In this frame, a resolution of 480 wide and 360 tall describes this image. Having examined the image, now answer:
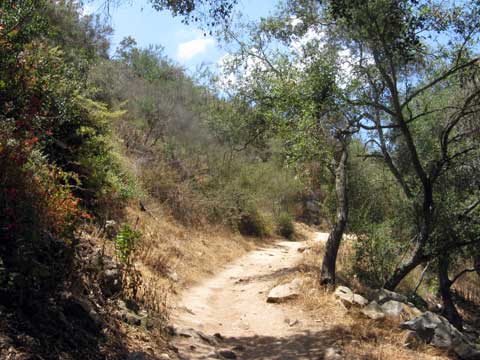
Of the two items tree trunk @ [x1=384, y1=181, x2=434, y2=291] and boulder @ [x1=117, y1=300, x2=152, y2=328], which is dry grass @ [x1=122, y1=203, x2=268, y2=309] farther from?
tree trunk @ [x1=384, y1=181, x2=434, y2=291]

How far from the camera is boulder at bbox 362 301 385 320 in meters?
8.42

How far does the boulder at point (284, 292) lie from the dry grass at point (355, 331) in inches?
7.5

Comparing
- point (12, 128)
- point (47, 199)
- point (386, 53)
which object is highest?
point (386, 53)

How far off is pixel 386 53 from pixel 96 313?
22.9 ft

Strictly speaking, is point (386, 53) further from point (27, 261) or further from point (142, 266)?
point (27, 261)

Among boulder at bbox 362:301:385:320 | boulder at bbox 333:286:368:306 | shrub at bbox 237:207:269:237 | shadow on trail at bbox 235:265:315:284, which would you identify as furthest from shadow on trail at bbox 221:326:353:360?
shrub at bbox 237:207:269:237

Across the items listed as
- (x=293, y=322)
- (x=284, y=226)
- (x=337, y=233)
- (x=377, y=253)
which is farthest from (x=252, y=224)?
(x=293, y=322)

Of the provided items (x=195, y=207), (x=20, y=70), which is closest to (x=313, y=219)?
(x=195, y=207)

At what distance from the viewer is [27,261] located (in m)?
4.57

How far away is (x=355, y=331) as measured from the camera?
25.1 feet

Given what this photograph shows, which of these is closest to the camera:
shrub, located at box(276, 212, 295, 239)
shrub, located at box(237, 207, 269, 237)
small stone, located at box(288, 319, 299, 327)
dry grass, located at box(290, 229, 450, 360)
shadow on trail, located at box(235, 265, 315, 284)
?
dry grass, located at box(290, 229, 450, 360)

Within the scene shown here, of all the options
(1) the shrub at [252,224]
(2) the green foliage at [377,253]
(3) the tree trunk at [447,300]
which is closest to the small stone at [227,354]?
(2) the green foliage at [377,253]

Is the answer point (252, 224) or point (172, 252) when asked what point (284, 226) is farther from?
point (172, 252)

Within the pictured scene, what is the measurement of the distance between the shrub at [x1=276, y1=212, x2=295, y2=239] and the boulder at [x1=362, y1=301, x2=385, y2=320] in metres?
16.2
